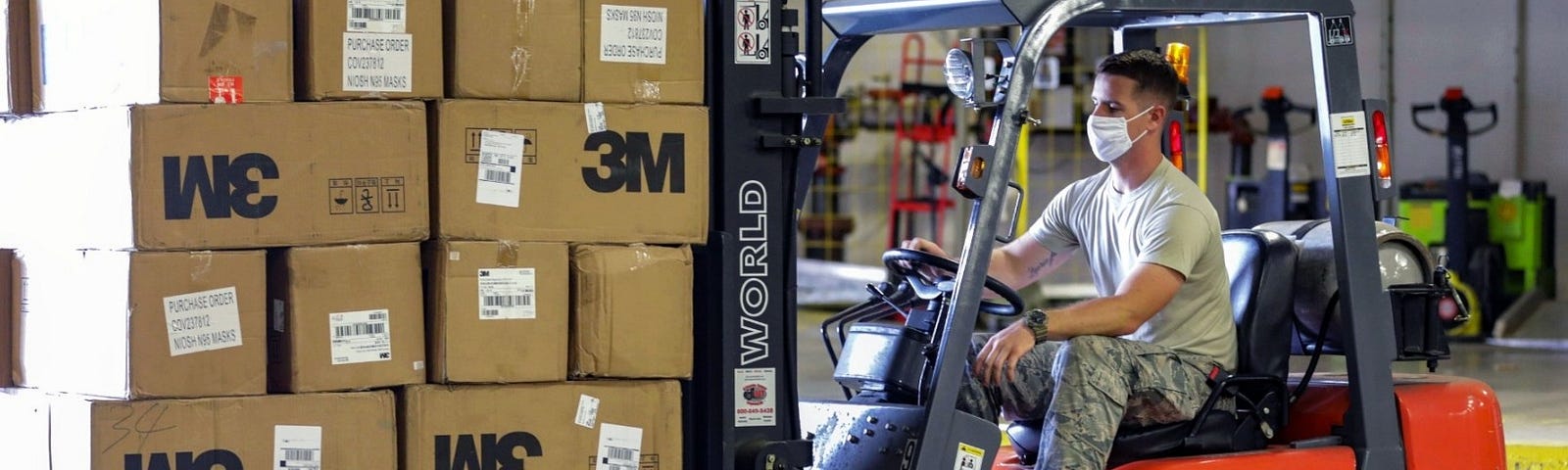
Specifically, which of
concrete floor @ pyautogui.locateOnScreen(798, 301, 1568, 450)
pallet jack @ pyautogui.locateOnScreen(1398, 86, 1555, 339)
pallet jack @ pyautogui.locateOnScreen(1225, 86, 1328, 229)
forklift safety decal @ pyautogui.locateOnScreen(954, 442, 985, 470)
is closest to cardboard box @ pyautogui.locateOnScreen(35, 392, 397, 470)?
forklift safety decal @ pyautogui.locateOnScreen(954, 442, 985, 470)

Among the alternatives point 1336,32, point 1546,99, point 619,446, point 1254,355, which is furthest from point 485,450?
point 1546,99

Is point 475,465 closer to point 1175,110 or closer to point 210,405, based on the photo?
point 210,405

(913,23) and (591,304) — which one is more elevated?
(913,23)

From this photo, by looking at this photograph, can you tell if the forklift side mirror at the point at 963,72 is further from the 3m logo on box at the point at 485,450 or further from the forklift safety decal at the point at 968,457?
the 3m logo on box at the point at 485,450

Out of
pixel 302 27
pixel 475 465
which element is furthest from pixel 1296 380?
pixel 302 27

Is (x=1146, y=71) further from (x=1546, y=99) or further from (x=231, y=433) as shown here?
(x=1546, y=99)

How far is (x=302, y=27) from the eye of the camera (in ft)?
12.3

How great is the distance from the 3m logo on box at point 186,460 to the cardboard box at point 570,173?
0.63 metres

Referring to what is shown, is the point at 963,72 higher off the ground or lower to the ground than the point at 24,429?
higher

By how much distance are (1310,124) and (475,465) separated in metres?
11.9

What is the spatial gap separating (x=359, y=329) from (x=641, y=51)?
83 cm

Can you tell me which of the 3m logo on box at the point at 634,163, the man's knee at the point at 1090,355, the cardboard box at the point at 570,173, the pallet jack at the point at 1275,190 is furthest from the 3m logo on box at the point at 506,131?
the pallet jack at the point at 1275,190

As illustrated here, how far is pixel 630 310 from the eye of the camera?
3.91m

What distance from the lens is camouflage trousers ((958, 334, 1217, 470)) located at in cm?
427
